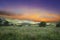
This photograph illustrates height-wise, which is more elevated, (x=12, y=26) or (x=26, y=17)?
(x=26, y=17)

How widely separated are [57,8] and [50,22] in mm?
365

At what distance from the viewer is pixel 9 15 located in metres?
2.47

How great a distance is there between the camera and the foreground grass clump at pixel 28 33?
2332mm

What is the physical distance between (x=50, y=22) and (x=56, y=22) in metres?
0.14

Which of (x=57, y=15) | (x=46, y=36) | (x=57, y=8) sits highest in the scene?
(x=57, y=8)

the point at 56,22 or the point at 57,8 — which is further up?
the point at 57,8

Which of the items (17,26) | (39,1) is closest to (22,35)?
(17,26)

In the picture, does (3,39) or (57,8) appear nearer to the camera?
(3,39)

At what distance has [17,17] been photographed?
245 centimetres

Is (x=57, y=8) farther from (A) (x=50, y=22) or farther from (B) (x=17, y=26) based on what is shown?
(B) (x=17, y=26)

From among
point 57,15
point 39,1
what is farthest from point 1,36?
point 57,15

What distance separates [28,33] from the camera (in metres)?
2.35

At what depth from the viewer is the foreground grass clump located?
7.65 ft

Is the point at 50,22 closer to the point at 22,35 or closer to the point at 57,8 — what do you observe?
the point at 57,8
